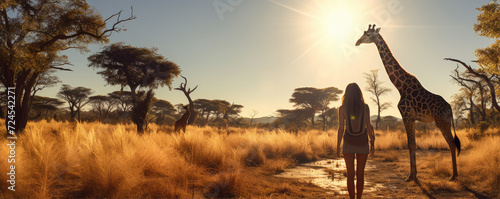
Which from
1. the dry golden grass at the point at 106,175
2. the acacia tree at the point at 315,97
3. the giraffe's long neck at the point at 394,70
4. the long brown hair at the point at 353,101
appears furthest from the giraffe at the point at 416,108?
the acacia tree at the point at 315,97

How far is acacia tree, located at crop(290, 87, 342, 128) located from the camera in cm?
3756

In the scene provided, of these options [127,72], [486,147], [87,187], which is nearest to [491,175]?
[486,147]

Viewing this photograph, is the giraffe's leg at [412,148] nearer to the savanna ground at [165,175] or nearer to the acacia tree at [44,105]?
the savanna ground at [165,175]

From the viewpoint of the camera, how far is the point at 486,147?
7.86 meters

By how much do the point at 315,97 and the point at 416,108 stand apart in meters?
31.2

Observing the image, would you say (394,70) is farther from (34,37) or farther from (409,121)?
(34,37)

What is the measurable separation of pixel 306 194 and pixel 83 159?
4.00 metres

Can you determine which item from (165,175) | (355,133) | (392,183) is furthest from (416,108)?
(165,175)

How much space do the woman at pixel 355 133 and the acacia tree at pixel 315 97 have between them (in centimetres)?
3434

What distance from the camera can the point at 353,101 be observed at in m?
3.90

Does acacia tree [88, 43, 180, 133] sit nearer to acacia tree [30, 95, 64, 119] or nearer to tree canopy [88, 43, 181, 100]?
tree canopy [88, 43, 181, 100]

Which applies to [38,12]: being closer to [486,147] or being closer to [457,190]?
[457,190]

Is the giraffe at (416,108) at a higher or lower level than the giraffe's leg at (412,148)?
higher

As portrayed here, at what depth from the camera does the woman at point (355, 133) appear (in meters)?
3.71
